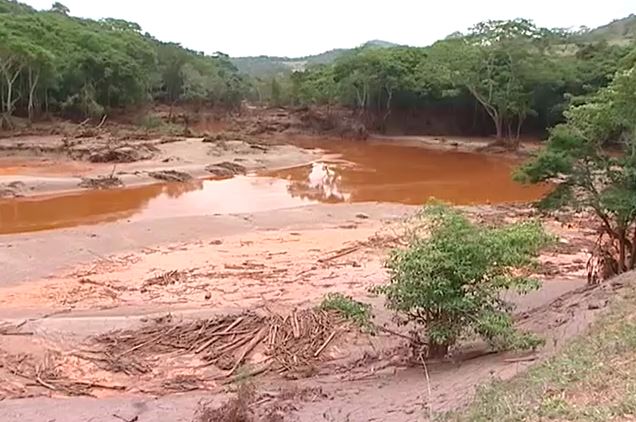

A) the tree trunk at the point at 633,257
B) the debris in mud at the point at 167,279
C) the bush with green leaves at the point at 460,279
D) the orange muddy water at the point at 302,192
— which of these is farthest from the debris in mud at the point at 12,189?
the tree trunk at the point at 633,257

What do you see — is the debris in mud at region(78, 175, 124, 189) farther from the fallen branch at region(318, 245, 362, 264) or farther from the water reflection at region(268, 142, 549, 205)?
the fallen branch at region(318, 245, 362, 264)

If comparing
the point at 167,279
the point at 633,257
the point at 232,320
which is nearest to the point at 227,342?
the point at 232,320

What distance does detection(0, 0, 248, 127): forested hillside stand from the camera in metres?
36.2

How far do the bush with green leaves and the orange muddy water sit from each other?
8.60 m

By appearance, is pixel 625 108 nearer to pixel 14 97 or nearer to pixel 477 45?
pixel 477 45

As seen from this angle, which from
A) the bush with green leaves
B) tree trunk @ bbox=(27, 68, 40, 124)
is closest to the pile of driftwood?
the bush with green leaves

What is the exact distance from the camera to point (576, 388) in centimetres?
530

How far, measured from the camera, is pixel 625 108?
1112cm

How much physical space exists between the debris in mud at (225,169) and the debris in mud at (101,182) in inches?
190

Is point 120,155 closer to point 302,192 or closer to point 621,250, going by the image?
point 302,192

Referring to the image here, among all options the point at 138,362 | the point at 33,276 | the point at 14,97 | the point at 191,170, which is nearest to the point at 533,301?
the point at 138,362

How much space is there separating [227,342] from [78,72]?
3598 cm

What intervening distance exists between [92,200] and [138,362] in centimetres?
1518

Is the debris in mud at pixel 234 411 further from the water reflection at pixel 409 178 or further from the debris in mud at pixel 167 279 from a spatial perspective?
the water reflection at pixel 409 178
